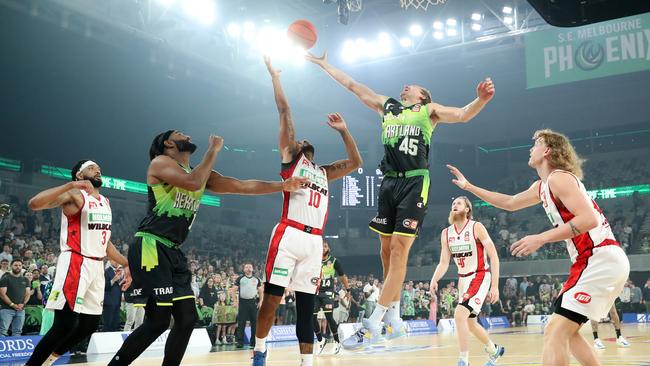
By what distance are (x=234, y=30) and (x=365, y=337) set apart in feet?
58.4

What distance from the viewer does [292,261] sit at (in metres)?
6.69

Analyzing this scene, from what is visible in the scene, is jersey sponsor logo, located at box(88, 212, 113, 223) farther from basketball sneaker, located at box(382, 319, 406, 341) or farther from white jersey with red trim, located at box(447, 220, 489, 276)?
white jersey with red trim, located at box(447, 220, 489, 276)

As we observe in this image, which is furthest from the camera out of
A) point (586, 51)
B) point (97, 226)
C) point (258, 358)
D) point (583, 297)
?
point (586, 51)

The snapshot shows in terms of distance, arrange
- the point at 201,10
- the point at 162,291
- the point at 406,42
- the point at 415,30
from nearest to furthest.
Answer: the point at 162,291, the point at 201,10, the point at 415,30, the point at 406,42

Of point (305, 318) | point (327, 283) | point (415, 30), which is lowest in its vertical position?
point (305, 318)

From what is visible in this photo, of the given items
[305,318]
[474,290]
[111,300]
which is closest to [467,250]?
[474,290]

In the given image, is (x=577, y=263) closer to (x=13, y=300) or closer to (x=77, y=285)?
(x=77, y=285)

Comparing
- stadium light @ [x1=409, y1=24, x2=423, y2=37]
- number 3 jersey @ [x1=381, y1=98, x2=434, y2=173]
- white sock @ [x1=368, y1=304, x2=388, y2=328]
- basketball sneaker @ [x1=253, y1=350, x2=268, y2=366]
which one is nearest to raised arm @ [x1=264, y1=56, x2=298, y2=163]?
number 3 jersey @ [x1=381, y1=98, x2=434, y2=173]

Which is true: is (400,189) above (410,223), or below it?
above

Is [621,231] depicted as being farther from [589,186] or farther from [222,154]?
[222,154]

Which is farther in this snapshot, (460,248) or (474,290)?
(460,248)

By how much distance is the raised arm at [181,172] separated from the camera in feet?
17.2

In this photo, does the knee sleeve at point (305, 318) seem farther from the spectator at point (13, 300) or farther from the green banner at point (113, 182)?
the green banner at point (113, 182)

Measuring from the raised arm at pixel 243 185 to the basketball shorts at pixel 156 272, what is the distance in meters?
0.78
